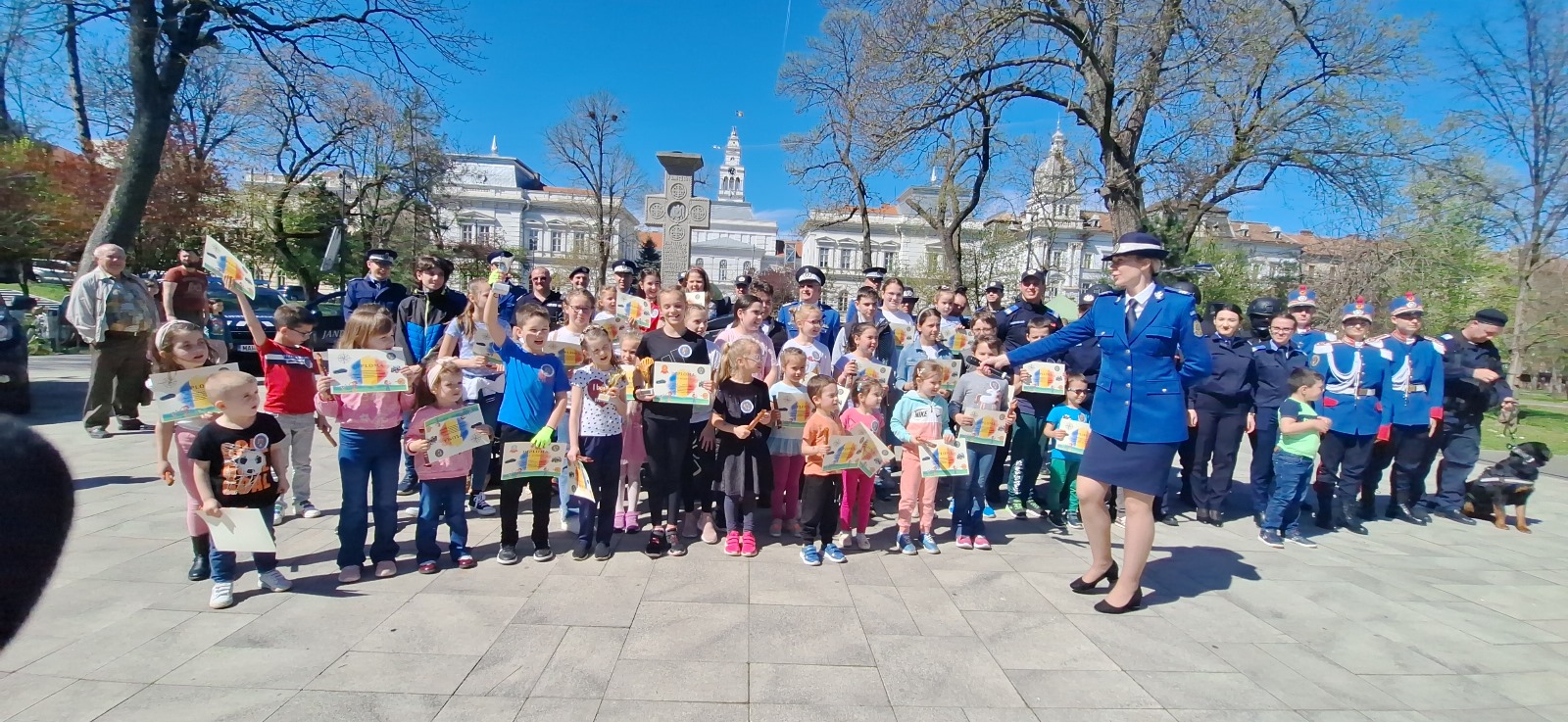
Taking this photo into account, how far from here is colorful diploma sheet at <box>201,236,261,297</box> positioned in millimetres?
4645

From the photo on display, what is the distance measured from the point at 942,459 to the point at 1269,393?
3.46m

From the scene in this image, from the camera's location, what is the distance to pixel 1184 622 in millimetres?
3961

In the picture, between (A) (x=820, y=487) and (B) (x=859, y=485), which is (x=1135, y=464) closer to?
(B) (x=859, y=485)

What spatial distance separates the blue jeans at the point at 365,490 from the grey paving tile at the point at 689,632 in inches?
67.3

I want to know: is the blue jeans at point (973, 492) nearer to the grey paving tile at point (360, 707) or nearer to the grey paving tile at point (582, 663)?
the grey paving tile at point (582, 663)

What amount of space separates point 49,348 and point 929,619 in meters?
19.1

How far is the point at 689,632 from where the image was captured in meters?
3.50

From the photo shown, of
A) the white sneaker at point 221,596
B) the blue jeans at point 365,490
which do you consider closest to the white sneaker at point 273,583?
the white sneaker at point 221,596

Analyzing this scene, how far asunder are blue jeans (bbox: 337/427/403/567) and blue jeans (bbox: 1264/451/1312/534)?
258 inches

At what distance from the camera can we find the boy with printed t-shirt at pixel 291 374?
15.4 ft

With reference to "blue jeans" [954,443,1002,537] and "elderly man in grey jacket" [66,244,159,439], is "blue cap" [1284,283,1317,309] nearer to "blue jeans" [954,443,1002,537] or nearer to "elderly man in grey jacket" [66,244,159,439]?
"blue jeans" [954,443,1002,537]

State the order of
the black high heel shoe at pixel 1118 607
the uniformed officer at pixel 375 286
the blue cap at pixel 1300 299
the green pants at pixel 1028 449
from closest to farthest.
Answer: the black high heel shoe at pixel 1118 607 < the uniformed officer at pixel 375 286 < the green pants at pixel 1028 449 < the blue cap at pixel 1300 299

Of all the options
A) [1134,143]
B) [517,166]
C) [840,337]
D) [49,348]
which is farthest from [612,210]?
[517,166]

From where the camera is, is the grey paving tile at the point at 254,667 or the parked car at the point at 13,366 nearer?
the grey paving tile at the point at 254,667
